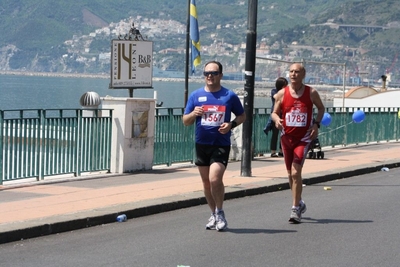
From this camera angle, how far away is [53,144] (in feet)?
52.2

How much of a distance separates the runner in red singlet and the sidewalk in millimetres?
1932

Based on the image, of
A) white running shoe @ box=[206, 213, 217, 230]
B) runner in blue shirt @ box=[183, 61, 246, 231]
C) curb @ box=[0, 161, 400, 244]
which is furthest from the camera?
white running shoe @ box=[206, 213, 217, 230]

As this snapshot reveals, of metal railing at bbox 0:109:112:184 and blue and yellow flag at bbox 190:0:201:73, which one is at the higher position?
blue and yellow flag at bbox 190:0:201:73

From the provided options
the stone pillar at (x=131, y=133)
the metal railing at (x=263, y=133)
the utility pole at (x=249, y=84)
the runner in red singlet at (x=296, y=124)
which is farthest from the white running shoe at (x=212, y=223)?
the metal railing at (x=263, y=133)

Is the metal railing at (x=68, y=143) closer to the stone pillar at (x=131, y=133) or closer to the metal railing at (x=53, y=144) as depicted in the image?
the metal railing at (x=53, y=144)

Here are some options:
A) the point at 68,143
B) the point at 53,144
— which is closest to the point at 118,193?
the point at 53,144

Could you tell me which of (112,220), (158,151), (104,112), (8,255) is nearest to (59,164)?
(104,112)

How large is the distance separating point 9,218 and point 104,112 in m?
6.29

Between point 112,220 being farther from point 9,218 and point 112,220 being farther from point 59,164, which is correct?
point 59,164

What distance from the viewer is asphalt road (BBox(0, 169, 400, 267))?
374 inches

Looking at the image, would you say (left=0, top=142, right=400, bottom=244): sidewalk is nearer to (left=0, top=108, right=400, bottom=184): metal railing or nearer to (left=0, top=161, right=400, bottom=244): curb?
(left=0, top=161, right=400, bottom=244): curb

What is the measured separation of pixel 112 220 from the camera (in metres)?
11.9

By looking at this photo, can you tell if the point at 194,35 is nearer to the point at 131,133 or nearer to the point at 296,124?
the point at 131,133

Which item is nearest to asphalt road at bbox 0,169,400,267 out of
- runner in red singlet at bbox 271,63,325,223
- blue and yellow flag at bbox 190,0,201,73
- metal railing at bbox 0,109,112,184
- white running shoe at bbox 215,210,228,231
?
white running shoe at bbox 215,210,228,231
